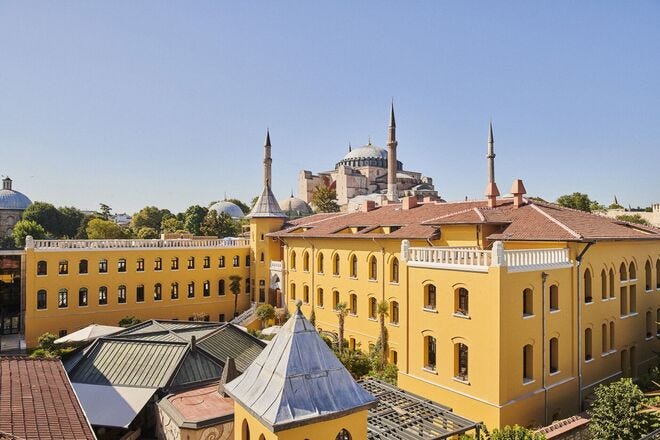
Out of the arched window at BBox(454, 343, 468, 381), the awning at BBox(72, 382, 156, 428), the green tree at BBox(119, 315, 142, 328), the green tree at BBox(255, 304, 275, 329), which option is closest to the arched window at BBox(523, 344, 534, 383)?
the arched window at BBox(454, 343, 468, 381)

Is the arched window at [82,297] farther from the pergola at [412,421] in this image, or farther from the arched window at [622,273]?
the arched window at [622,273]

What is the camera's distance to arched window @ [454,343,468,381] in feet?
53.7

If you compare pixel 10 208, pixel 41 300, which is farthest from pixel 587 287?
pixel 10 208

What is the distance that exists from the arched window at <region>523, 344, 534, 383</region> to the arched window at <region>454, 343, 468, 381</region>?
2069 mm

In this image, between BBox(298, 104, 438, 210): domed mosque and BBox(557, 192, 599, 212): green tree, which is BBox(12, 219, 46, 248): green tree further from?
BBox(557, 192, 599, 212): green tree

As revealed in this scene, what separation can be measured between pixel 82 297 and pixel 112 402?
2036 cm

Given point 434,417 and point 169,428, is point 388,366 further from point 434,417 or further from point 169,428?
point 169,428

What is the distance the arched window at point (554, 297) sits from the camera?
1717cm

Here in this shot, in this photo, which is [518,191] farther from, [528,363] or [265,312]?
[265,312]

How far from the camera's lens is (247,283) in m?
39.3

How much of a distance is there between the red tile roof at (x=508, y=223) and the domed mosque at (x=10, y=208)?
74.3 meters

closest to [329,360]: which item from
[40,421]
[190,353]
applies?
[40,421]

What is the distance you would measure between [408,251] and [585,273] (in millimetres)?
7385

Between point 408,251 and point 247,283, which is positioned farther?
point 247,283
